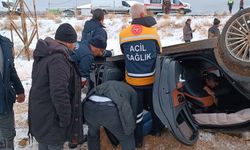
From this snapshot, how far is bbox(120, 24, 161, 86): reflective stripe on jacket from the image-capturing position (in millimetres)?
3701

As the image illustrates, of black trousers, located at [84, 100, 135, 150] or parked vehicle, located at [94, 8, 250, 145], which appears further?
parked vehicle, located at [94, 8, 250, 145]

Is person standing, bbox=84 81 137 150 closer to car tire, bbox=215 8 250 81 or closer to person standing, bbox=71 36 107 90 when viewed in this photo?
person standing, bbox=71 36 107 90

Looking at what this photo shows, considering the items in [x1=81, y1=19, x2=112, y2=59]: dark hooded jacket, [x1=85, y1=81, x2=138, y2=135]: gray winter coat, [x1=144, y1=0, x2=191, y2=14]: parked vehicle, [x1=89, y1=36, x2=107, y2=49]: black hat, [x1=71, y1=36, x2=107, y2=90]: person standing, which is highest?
[x1=144, y1=0, x2=191, y2=14]: parked vehicle

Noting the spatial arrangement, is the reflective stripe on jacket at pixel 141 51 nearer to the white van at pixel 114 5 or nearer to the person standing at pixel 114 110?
the person standing at pixel 114 110

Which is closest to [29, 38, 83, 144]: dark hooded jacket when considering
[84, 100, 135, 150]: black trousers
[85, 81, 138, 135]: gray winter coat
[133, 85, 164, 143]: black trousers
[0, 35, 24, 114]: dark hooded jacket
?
[84, 100, 135, 150]: black trousers

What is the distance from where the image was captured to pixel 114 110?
3.26 m

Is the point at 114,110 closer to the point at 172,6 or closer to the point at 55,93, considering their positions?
the point at 55,93

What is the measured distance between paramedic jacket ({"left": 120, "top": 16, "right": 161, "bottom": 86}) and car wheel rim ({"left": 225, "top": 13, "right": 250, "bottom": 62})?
2.41 ft

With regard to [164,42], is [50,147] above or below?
above

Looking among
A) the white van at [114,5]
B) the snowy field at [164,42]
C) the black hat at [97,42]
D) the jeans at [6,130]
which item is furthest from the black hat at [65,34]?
the white van at [114,5]

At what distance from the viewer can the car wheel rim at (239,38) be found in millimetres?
3404

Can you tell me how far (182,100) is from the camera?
148 inches

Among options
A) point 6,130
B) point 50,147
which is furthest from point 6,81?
point 50,147

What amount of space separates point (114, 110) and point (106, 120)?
12 cm
